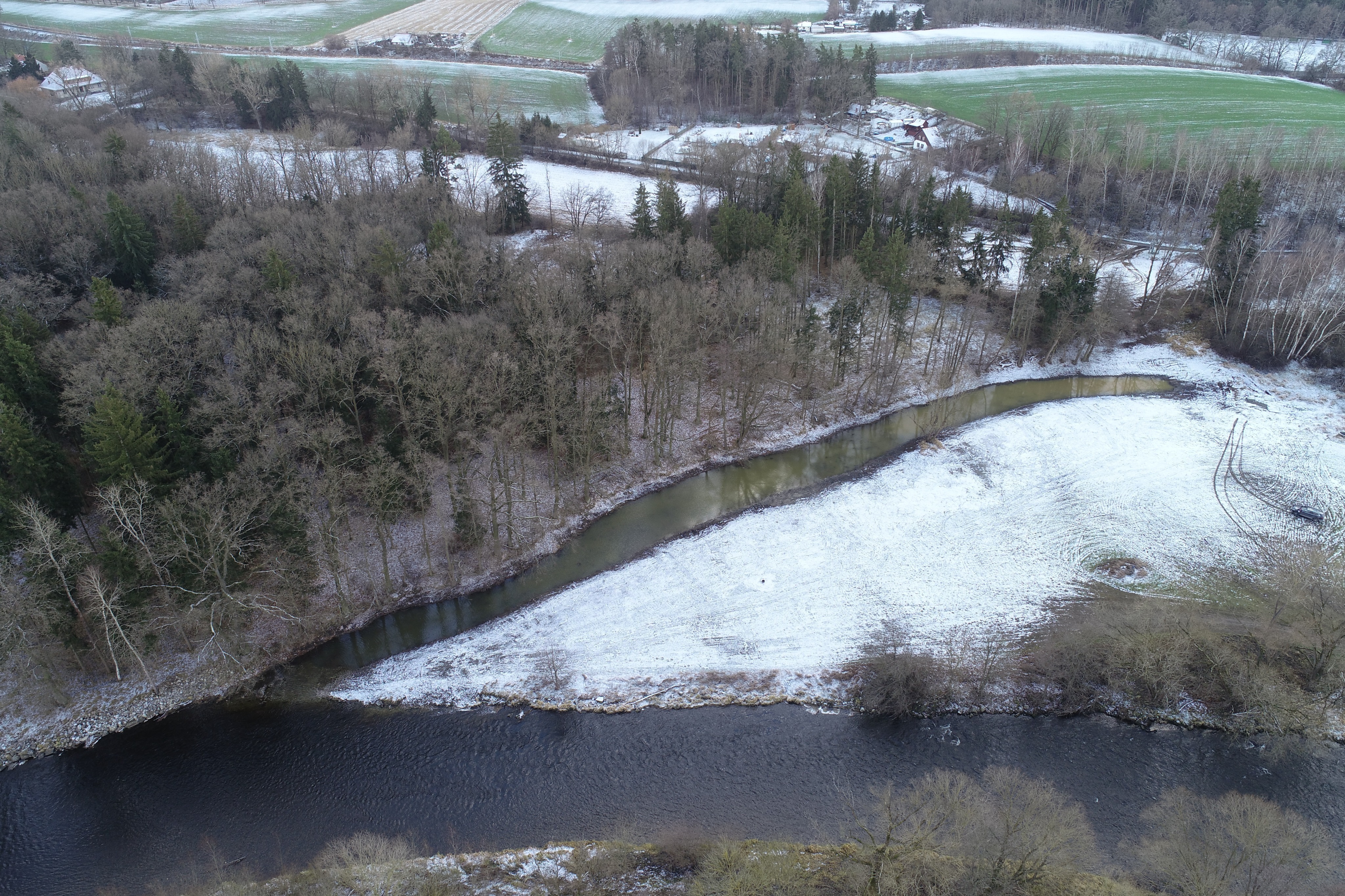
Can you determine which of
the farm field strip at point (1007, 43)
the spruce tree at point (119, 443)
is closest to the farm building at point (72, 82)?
the spruce tree at point (119, 443)

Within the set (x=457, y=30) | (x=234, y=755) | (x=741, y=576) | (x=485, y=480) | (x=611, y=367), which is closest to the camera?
(x=234, y=755)

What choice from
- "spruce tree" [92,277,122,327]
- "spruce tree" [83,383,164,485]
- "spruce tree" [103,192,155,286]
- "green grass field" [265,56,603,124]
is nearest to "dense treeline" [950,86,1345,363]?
"green grass field" [265,56,603,124]

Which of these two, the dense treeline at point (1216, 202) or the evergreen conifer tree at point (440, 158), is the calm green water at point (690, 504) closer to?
the dense treeline at point (1216, 202)

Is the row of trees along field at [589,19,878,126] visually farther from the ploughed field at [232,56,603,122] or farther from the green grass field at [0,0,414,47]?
the green grass field at [0,0,414,47]

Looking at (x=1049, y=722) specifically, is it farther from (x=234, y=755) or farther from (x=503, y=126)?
(x=503, y=126)

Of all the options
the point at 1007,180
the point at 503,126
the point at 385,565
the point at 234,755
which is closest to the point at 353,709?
the point at 234,755

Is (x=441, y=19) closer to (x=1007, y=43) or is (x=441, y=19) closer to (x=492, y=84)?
(x=492, y=84)
